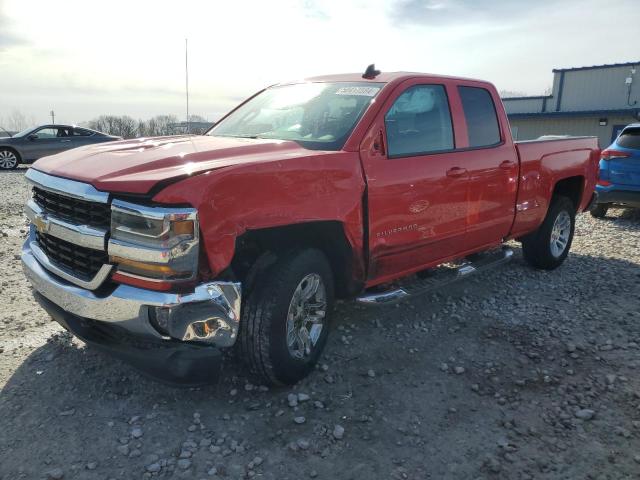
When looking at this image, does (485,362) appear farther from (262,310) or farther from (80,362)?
(80,362)

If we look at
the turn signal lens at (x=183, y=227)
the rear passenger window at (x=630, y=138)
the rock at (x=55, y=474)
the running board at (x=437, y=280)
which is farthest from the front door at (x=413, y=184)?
the rear passenger window at (x=630, y=138)

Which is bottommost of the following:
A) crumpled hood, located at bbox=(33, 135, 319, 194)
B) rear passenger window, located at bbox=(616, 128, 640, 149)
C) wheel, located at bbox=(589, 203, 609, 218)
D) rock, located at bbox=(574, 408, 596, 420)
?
rock, located at bbox=(574, 408, 596, 420)

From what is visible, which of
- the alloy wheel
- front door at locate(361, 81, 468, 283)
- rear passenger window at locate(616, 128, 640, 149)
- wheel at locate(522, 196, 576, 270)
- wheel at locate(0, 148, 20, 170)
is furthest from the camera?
wheel at locate(0, 148, 20, 170)

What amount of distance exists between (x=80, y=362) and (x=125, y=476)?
1.25m

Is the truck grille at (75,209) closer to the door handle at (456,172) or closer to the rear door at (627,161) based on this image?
the door handle at (456,172)

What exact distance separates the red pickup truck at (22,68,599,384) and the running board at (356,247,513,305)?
0.02 m

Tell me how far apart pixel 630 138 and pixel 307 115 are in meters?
7.17

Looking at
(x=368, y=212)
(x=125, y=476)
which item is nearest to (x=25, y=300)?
(x=125, y=476)

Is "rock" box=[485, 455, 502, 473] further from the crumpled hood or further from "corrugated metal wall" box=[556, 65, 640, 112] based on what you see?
"corrugated metal wall" box=[556, 65, 640, 112]

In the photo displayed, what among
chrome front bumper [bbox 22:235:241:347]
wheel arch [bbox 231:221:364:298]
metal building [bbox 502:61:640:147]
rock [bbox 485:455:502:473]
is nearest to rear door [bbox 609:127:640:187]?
wheel arch [bbox 231:221:364:298]

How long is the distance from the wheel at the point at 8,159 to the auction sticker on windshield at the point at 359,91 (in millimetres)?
14298

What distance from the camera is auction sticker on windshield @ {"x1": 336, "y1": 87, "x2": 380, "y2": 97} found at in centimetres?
381

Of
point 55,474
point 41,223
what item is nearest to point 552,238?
point 41,223

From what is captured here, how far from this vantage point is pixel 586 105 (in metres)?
26.8
